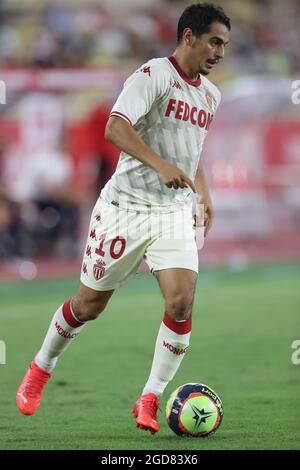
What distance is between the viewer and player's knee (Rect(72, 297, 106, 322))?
6.60 meters

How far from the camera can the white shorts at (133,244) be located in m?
6.36

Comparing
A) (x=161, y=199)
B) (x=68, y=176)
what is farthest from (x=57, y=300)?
(x=161, y=199)

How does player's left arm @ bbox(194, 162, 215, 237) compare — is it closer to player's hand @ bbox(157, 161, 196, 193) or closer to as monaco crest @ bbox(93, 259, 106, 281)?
as monaco crest @ bbox(93, 259, 106, 281)

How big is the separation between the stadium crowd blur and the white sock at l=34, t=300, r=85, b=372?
819cm

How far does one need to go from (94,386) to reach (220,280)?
631cm

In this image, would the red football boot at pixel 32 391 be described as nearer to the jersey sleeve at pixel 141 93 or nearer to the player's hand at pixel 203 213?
the player's hand at pixel 203 213

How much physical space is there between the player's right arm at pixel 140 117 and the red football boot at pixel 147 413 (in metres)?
1.21

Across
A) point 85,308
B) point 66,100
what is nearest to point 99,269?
point 85,308

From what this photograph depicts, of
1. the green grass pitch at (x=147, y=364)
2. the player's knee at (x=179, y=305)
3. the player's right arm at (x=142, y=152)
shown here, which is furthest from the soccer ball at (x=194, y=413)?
the player's right arm at (x=142, y=152)

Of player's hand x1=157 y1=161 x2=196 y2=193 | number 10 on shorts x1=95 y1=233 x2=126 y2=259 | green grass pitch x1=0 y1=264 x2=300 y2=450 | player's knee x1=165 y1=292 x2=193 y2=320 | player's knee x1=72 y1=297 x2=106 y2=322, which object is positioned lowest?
green grass pitch x1=0 y1=264 x2=300 y2=450

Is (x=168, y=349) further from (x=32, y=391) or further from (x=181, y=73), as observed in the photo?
(x=181, y=73)

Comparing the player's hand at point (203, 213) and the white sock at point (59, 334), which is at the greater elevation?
the player's hand at point (203, 213)

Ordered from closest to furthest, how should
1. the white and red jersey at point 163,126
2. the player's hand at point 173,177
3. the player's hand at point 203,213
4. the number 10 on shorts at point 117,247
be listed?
1. the player's hand at point 173,177
2. the white and red jersey at point 163,126
3. the number 10 on shorts at point 117,247
4. the player's hand at point 203,213

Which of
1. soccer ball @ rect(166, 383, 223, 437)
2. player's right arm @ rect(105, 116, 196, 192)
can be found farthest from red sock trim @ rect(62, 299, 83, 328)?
player's right arm @ rect(105, 116, 196, 192)
